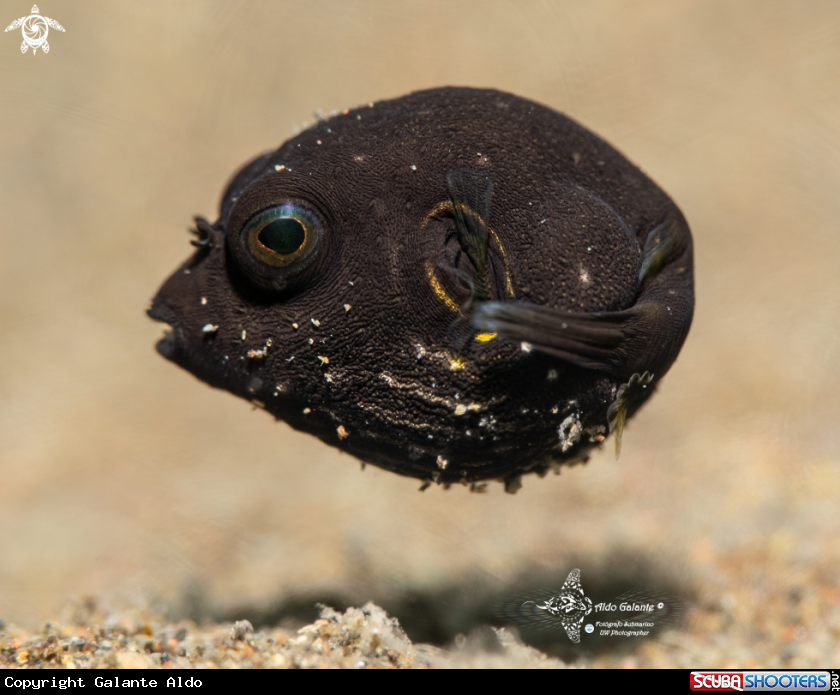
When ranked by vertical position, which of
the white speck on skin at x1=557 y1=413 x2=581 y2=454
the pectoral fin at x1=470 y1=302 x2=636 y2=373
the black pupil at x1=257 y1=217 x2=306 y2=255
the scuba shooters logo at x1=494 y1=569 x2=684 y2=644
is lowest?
the scuba shooters logo at x1=494 y1=569 x2=684 y2=644

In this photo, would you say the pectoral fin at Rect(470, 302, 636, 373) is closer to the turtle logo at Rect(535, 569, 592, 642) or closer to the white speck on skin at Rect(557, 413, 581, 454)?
the white speck on skin at Rect(557, 413, 581, 454)

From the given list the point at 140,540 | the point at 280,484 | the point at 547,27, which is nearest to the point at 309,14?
the point at 547,27

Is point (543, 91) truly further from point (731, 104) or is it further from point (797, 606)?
point (797, 606)

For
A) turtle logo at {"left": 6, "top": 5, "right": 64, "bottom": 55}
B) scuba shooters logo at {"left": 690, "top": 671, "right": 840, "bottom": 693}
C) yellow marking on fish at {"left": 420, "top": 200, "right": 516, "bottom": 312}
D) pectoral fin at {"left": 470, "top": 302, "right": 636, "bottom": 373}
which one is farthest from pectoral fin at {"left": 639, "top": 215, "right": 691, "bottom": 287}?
turtle logo at {"left": 6, "top": 5, "right": 64, "bottom": 55}

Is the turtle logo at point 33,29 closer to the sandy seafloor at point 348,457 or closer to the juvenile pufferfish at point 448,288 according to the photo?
the sandy seafloor at point 348,457

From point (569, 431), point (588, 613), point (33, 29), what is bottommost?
point (588, 613)

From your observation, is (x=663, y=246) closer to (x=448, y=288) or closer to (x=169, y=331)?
(x=448, y=288)

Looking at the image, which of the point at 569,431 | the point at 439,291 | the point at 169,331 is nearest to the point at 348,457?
the point at 169,331
